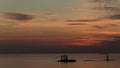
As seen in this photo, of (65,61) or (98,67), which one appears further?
(65,61)

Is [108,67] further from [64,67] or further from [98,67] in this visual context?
[64,67]

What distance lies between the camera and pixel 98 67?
297 feet

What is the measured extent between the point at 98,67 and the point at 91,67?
5.98 ft

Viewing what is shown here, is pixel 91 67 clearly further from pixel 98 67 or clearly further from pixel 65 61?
pixel 65 61

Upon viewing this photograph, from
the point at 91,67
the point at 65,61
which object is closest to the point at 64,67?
the point at 91,67

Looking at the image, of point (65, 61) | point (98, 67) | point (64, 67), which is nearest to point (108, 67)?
point (98, 67)

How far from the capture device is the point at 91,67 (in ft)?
300

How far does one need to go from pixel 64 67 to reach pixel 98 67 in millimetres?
8006

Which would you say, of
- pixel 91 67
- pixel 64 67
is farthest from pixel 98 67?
pixel 64 67

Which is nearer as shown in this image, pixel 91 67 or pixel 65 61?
pixel 91 67

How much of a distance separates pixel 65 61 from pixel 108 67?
1859cm

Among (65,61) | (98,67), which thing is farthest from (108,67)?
(65,61)

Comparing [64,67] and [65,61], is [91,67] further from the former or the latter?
[65,61]

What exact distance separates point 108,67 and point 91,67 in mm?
4389
